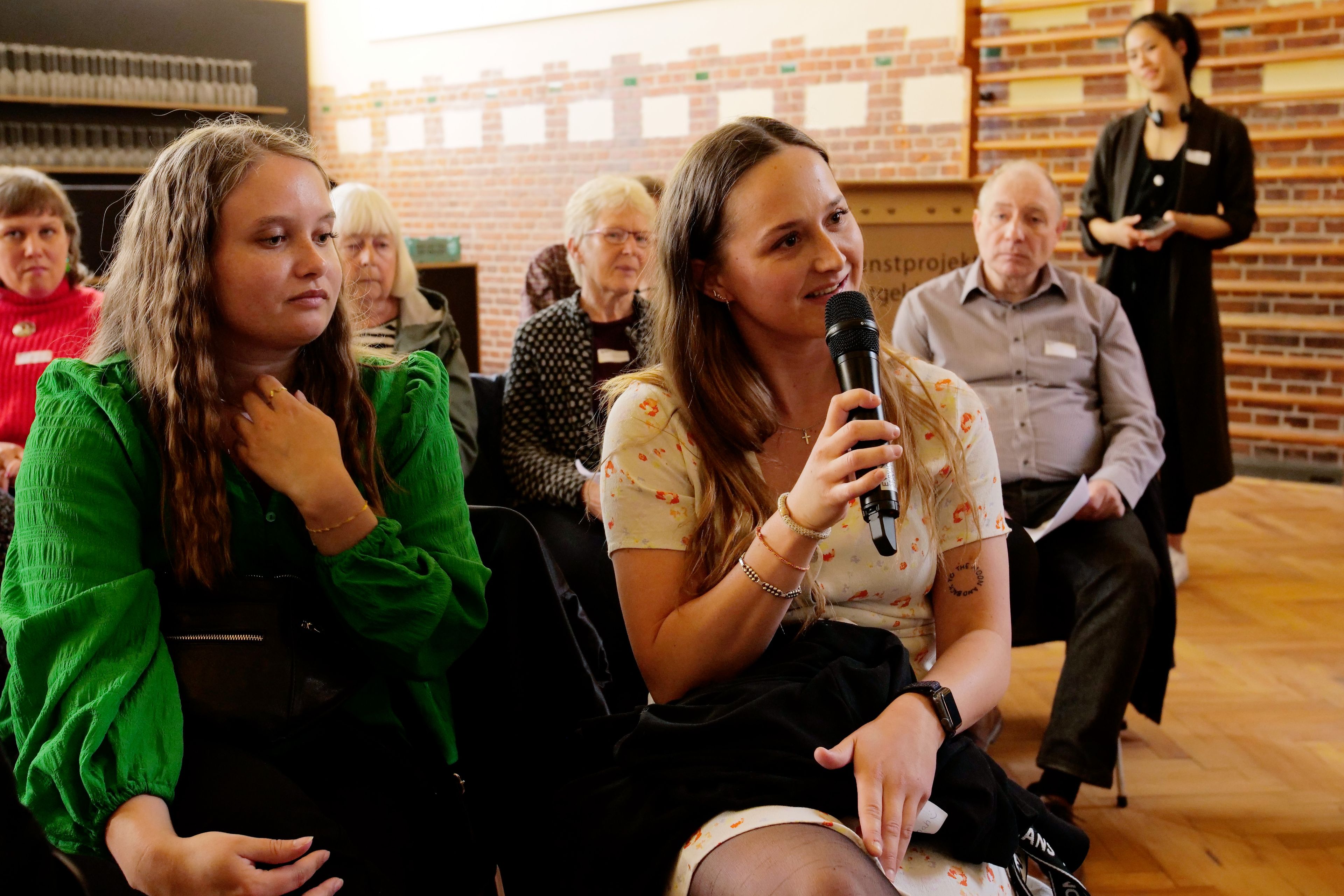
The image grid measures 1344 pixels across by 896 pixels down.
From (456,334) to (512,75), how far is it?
615 cm

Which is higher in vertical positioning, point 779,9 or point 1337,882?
point 779,9

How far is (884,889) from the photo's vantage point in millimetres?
1128

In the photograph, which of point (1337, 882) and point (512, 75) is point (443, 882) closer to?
point (1337, 882)

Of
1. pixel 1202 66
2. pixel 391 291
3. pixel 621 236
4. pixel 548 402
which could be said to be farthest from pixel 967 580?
pixel 1202 66

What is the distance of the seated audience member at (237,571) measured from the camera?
120 centimetres

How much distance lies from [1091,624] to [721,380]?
133 centimetres

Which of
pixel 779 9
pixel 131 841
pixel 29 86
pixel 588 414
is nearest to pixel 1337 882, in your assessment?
pixel 588 414

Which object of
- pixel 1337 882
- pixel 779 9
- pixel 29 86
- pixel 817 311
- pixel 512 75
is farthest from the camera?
pixel 512 75

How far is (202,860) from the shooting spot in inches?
44.3

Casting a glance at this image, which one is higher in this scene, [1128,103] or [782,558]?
[1128,103]

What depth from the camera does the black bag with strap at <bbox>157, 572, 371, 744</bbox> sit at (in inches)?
49.5

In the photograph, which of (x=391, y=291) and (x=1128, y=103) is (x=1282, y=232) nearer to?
(x=1128, y=103)

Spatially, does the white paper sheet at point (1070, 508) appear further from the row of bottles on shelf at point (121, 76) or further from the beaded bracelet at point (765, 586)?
the row of bottles on shelf at point (121, 76)

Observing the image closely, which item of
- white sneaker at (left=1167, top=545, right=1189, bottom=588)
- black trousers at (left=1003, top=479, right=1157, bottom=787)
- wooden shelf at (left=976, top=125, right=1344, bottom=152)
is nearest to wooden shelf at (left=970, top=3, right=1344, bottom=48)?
wooden shelf at (left=976, top=125, right=1344, bottom=152)
